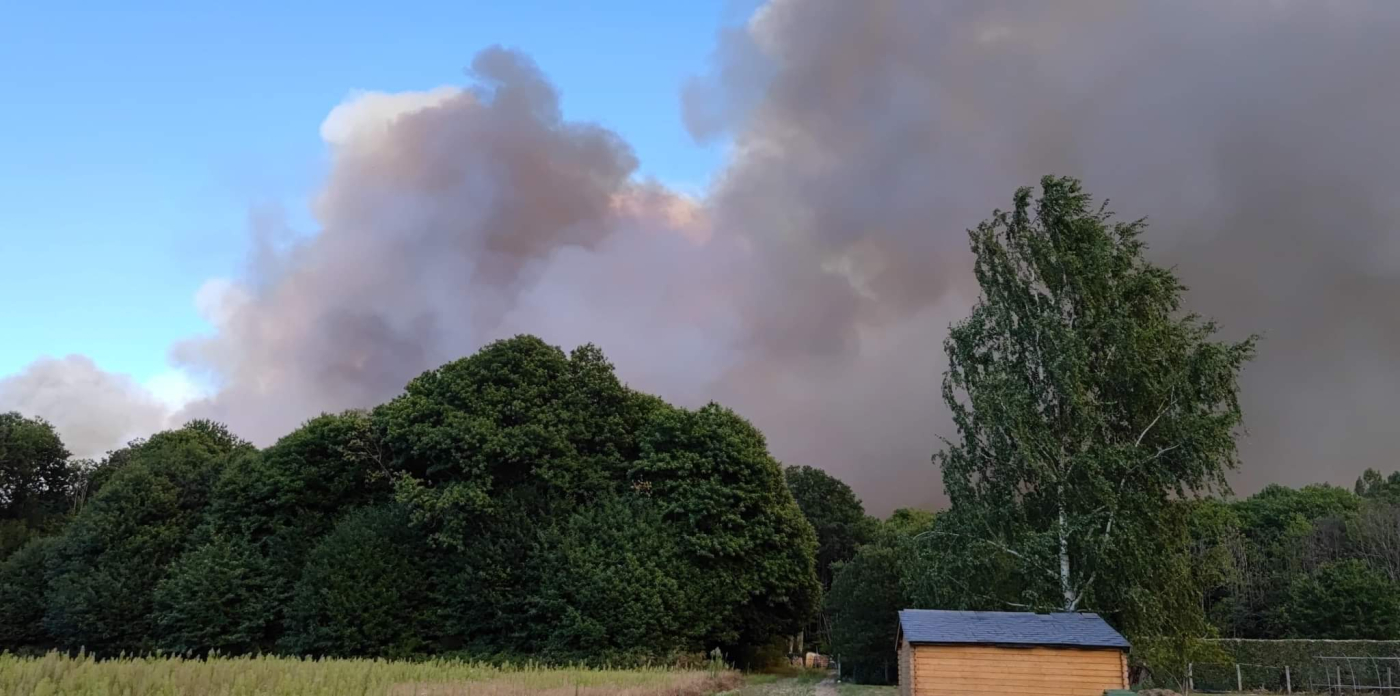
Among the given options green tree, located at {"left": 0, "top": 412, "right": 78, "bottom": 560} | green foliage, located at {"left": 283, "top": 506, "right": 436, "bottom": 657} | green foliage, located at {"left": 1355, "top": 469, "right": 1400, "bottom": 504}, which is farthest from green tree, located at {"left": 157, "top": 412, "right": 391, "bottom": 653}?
green foliage, located at {"left": 1355, "top": 469, "right": 1400, "bottom": 504}

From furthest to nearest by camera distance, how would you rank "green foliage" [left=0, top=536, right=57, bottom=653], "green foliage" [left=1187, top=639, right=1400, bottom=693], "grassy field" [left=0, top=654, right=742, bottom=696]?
"green foliage" [left=0, top=536, right=57, bottom=653], "green foliage" [left=1187, top=639, right=1400, bottom=693], "grassy field" [left=0, top=654, right=742, bottom=696]

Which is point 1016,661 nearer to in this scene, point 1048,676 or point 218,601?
point 1048,676

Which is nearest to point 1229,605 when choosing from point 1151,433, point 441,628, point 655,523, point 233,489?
point 1151,433

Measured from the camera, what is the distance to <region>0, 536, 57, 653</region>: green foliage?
48.5 meters

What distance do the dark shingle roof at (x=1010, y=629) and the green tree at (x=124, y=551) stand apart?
3763cm

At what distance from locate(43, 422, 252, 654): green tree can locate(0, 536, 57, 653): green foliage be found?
2.37 metres

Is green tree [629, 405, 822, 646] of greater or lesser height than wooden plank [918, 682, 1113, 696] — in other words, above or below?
above

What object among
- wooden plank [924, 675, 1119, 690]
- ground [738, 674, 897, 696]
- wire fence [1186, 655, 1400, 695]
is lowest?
ground [738, 674, 897, 696]

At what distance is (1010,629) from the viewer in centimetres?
2319

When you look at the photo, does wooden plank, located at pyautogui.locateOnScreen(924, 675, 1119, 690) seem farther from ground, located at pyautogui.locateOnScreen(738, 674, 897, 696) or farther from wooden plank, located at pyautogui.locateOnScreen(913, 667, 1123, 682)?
ground, located at pyautogui.locateOnScreen(738, 674, 897, 696)

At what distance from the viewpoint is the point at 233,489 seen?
45.6m

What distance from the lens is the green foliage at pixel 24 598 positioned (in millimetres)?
48500

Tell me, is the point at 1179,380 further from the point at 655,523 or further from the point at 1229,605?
the point at 1229,605

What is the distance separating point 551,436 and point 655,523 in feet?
21.1
